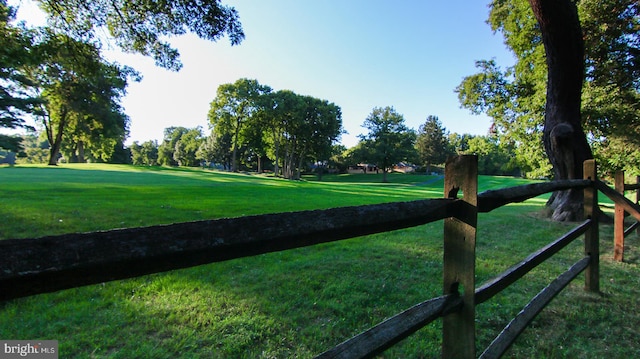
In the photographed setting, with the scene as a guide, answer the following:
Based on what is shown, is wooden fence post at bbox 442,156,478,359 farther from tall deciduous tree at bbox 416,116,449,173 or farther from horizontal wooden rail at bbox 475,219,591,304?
tall deciduous tree at bbox 416,116,449,173

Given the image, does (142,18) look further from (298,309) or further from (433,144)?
(433,144)

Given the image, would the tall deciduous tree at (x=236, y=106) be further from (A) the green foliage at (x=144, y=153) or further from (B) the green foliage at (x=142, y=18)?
(A) the green foliage at (x=144, y=153)

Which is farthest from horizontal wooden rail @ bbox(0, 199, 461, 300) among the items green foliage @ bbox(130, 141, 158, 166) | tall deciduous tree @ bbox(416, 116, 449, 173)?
green foliage @ bbox(130, 141, 158, 166)

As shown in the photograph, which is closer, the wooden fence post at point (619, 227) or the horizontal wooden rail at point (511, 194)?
the horizontal wooden rail at point (511, 194)

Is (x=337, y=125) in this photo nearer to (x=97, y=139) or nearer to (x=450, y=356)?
(x=97, y=139)

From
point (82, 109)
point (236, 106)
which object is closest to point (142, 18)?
point (82, 109)

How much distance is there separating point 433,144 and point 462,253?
7221 cm

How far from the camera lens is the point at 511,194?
6.89 feet

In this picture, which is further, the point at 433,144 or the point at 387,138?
the point at 433,144

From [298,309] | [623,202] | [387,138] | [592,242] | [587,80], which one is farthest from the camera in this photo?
[387,138]

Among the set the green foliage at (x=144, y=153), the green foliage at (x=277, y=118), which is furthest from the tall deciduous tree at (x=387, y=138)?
the green foliage at (x=144, y=153)

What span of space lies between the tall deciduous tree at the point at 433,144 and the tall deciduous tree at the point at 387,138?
2002 cm

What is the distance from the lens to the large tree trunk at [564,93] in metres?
6.75

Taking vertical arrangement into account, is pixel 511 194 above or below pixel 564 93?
below
